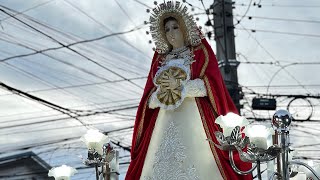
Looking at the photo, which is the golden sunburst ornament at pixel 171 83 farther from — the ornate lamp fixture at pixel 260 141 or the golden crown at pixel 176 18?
the ornate lamp fixture at pixel 260 141

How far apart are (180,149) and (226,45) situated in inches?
235

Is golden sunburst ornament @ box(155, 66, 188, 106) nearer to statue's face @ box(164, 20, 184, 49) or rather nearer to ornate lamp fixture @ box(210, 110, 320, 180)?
statue's face @ box(164, 20, 184, 49)

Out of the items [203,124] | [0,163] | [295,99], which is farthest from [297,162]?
[0,163]

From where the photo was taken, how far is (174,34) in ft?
20.5

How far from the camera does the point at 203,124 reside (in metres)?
5.81

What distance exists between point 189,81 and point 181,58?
33 cm

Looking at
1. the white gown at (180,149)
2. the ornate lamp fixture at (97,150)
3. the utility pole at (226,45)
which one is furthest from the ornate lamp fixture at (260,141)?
the utility pole at (226,45)

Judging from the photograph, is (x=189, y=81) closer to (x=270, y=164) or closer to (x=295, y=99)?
(x=270, y=164)

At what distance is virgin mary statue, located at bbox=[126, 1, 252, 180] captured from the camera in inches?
223

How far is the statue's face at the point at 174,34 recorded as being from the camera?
627cm

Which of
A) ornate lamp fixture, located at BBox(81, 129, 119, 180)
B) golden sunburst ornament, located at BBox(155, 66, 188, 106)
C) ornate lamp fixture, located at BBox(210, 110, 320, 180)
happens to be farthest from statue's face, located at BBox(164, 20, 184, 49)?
ornate lamp fixture, located at BBox(210, 110, 320, 180)

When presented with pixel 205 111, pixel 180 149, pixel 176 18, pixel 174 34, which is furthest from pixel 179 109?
pixel 176 18

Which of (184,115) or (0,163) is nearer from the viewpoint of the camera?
(184,115)

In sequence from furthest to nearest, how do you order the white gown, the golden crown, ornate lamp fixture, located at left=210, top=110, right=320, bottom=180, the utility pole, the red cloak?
the utility pole
the golden crown
the red cloak
the white gown
ornate lamp fixture, located at left=210, top=110, right=320, bottom=180
